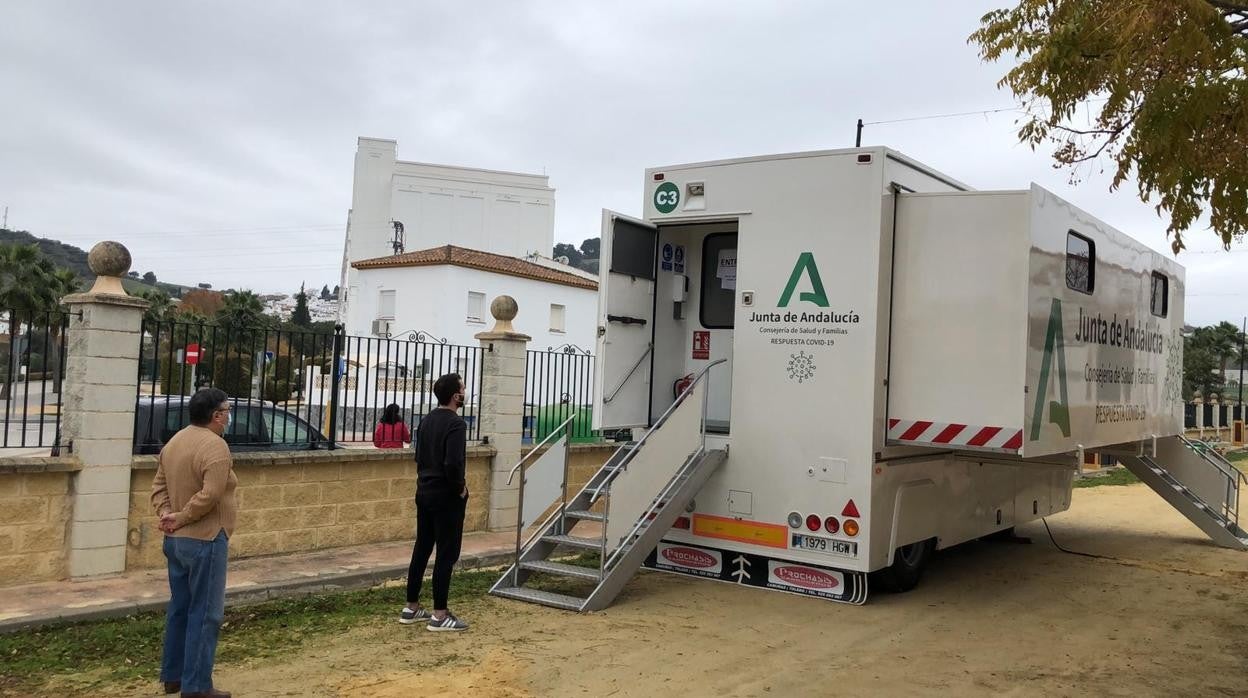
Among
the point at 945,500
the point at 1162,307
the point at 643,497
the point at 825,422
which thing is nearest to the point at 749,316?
the point at 825,422

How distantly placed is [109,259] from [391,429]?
3.48 meters

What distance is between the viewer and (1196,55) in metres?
5.61

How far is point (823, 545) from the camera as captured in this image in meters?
7.32

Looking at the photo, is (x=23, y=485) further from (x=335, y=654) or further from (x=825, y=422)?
(x=825, y=422)

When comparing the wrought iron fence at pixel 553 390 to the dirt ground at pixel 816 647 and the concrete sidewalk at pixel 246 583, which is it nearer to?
the concrete sidewalk at pixel 246 583

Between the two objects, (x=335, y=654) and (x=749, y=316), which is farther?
(x=749, y=316)

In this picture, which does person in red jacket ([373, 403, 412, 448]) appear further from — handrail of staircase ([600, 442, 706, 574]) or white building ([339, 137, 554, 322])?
white building ([339, 137, 554, 322])

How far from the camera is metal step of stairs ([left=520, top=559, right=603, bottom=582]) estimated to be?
720 centimetres

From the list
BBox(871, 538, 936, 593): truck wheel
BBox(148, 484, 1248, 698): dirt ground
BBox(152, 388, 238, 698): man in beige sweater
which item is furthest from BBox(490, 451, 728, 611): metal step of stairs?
BBox(152, 388, 238, 698): man in beige sweater

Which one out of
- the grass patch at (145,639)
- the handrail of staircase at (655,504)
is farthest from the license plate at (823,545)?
the grass patch at (145,639)

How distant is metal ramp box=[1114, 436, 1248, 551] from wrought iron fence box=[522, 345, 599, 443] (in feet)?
21.1

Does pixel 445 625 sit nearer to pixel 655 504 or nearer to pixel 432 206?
pixel 655 504

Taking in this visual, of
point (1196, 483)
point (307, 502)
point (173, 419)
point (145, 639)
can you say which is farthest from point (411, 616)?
point (1196, 483)

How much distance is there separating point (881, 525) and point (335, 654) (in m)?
3.95
